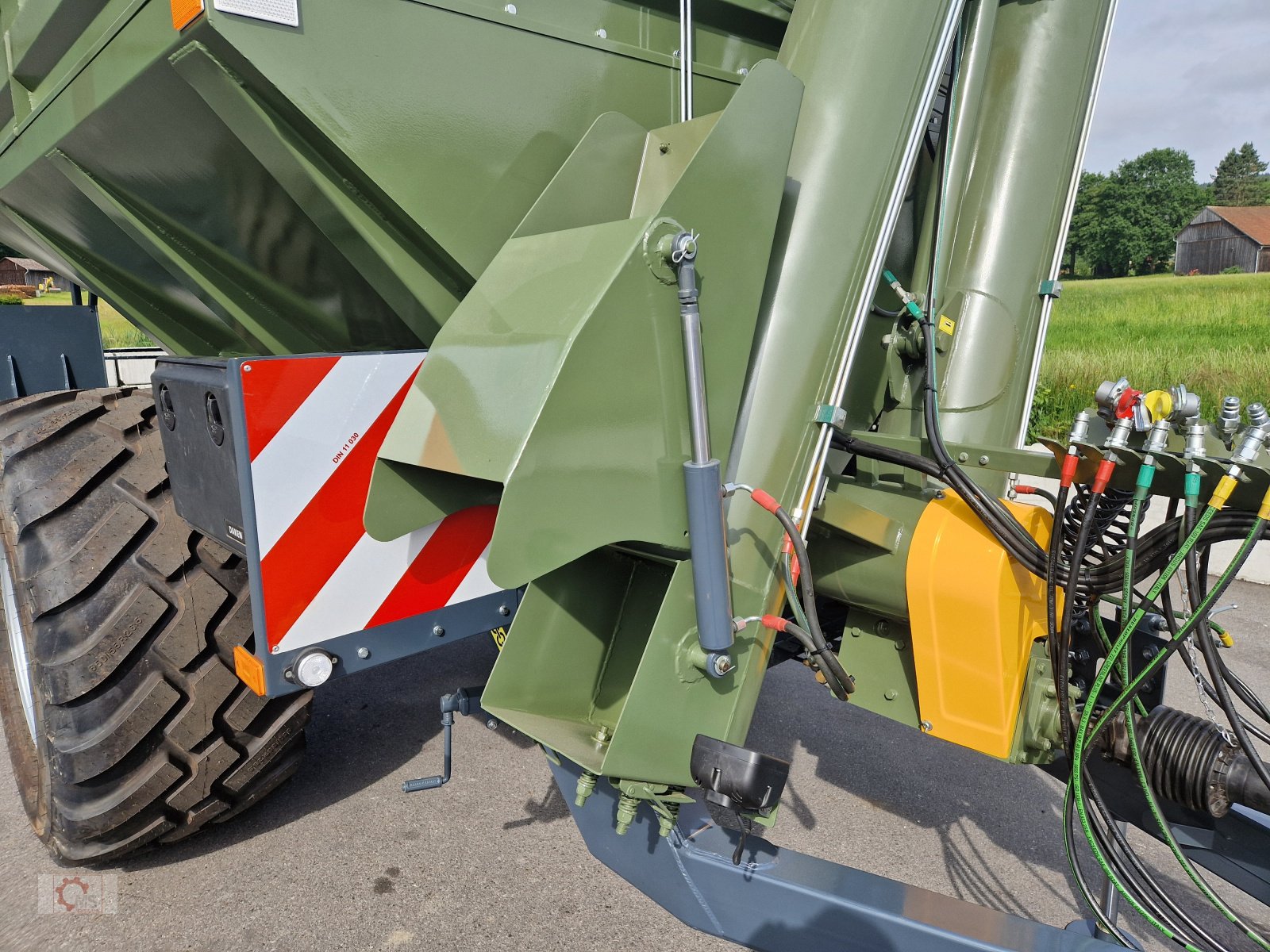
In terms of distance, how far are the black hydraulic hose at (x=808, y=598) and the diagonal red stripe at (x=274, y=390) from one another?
91 cm

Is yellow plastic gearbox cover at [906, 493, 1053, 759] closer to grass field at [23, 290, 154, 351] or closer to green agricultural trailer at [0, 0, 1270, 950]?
green agricultural trailer at [0, 0, 1270, 950]

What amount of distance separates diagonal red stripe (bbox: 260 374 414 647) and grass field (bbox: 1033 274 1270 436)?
4376 mm

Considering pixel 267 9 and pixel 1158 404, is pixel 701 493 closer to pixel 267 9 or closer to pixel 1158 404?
pixel 1158 404

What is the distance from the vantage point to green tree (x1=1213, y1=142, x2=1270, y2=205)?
49.9 m

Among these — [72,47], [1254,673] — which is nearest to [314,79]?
[72,47]

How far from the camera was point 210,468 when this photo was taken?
1.70 m

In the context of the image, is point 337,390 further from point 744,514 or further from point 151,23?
point 744,514

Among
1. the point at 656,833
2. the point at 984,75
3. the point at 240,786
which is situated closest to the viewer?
the point at 656,833

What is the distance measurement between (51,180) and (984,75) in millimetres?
2376

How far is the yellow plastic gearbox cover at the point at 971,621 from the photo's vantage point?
1587mm

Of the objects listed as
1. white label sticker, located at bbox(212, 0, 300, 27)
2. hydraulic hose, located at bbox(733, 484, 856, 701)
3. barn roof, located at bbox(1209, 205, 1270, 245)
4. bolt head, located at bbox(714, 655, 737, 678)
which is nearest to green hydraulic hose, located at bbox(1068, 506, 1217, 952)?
hydraulic hose, located at bbox(733, 484, 856, 701)

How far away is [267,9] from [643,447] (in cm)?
89

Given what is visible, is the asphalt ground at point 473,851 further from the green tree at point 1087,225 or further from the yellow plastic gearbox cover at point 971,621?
the green tree at point 1087,225

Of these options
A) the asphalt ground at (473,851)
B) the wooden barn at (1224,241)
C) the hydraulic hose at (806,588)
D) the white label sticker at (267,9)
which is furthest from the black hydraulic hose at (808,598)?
the wooden barn at (1224,241)
